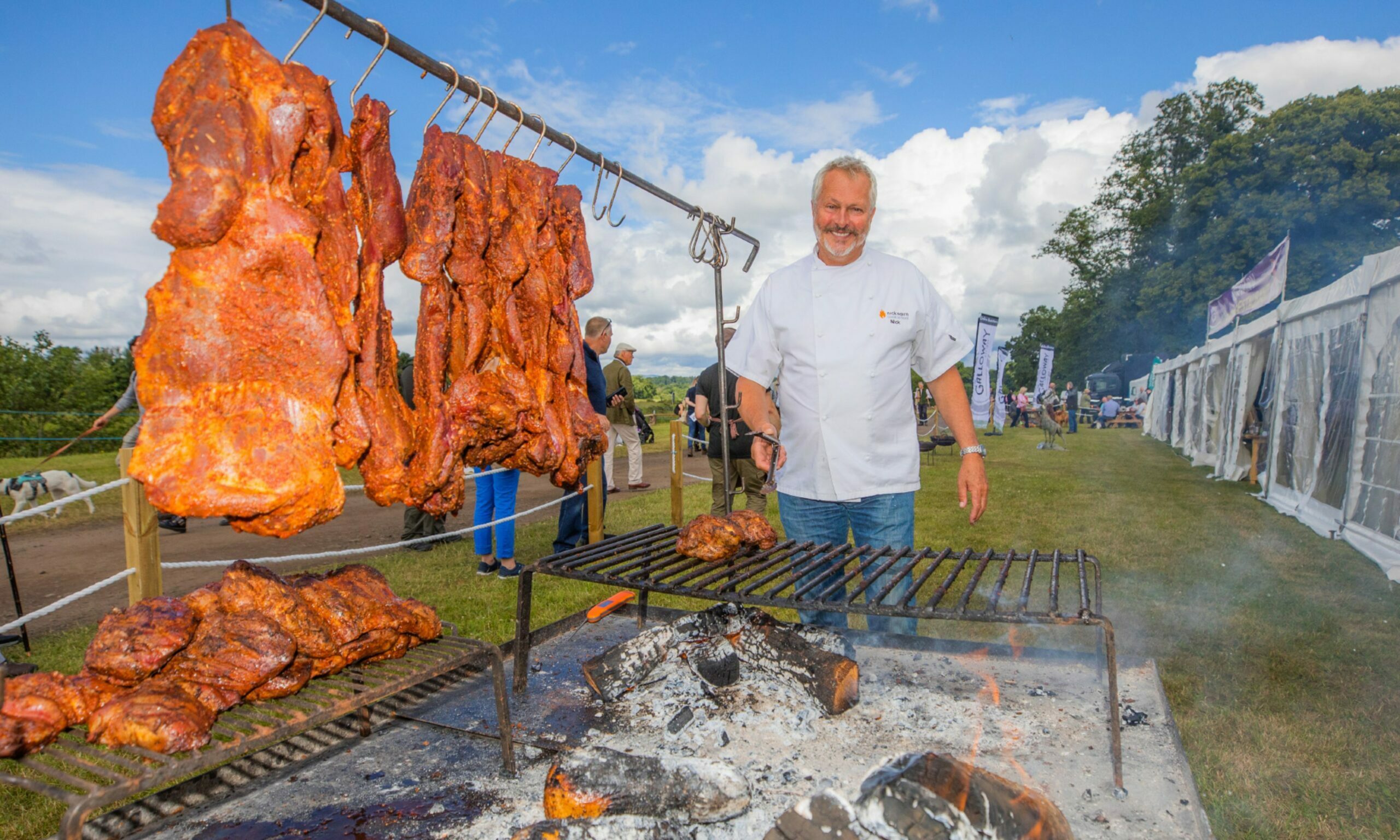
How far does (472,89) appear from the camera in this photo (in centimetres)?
271

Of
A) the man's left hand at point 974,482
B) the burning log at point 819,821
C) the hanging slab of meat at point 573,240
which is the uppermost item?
the hanging slab of meat at point 573,240

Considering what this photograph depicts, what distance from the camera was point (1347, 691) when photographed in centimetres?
427

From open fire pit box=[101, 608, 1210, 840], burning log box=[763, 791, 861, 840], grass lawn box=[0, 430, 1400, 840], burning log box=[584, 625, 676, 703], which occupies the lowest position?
grass lawn box=[0, 430, 1400, 840]

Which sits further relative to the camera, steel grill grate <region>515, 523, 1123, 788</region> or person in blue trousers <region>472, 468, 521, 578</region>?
person in blue trousers <region>472, 468, 521, 578</region>

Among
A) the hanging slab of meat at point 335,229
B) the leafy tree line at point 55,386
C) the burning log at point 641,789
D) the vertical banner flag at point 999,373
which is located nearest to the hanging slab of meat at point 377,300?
the hanging slab of meat at point 335,229

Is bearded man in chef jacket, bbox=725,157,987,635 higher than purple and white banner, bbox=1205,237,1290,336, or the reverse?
purple and white banner, bbox=1205,237,1290,336

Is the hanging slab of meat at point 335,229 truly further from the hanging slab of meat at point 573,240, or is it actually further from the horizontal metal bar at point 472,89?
the hanging slab of meat at point 573,240

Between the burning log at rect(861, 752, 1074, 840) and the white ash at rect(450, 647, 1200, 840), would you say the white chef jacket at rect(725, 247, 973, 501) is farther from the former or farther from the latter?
the burning log at rect(861, 752, 1074, 840)

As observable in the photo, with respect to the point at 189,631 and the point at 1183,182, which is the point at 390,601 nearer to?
the point at 189,631

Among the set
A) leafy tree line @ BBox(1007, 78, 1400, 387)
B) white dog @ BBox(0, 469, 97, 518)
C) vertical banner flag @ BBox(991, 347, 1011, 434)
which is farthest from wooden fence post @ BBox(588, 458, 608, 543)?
leafy tree line @ BBox(1007, 78, 1400, 387)

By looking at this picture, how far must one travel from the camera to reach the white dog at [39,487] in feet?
29.7

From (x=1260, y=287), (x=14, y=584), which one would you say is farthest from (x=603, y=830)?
(x=1260, y=287)

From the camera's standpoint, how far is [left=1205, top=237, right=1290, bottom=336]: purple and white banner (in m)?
11.6

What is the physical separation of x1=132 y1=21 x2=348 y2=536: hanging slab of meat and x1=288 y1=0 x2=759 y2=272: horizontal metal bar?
268 mm
